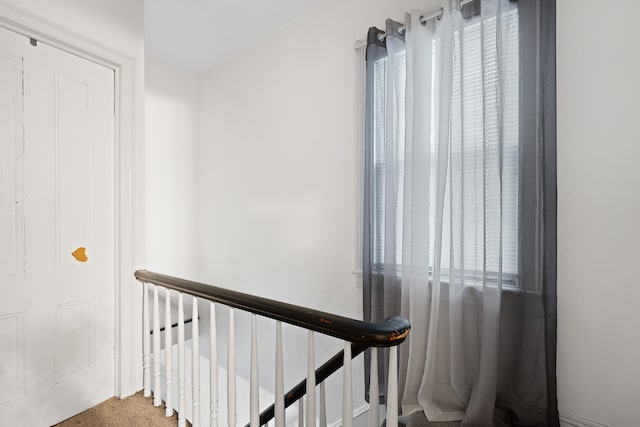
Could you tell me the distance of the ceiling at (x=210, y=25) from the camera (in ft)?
7.42

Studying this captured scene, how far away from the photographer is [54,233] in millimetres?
1575

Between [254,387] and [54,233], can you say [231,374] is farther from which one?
[54,233]

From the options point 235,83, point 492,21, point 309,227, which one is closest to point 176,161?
point 235,83

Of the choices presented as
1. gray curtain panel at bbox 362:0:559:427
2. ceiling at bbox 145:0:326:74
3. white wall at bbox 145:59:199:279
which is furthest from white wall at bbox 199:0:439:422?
gray curtain panel at bbox 362:0:559:427

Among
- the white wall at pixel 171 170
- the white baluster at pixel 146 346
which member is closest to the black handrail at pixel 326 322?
the white baluster at pixel 146 346

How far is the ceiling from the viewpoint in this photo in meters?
2.26

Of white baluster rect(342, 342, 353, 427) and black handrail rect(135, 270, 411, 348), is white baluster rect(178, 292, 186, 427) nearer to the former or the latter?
black handrail rect(135, 270, 411, 348)

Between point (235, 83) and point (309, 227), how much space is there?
164 centimetres

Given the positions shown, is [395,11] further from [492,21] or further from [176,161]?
[176,161]

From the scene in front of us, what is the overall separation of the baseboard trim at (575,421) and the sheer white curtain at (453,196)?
13.2 inches

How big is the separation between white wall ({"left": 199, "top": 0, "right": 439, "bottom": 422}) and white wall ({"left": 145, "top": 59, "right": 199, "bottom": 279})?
20cm

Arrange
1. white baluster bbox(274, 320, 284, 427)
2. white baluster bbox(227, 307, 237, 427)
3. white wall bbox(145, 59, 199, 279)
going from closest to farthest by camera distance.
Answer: white baluster bbox(274, 320, 284, 427) → white baluster bbox(227, 307, 237, 427) → white wall bbox(145, 59, 199, 279)

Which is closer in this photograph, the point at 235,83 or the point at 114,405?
the point at 114,405

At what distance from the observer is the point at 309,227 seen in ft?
7.71
